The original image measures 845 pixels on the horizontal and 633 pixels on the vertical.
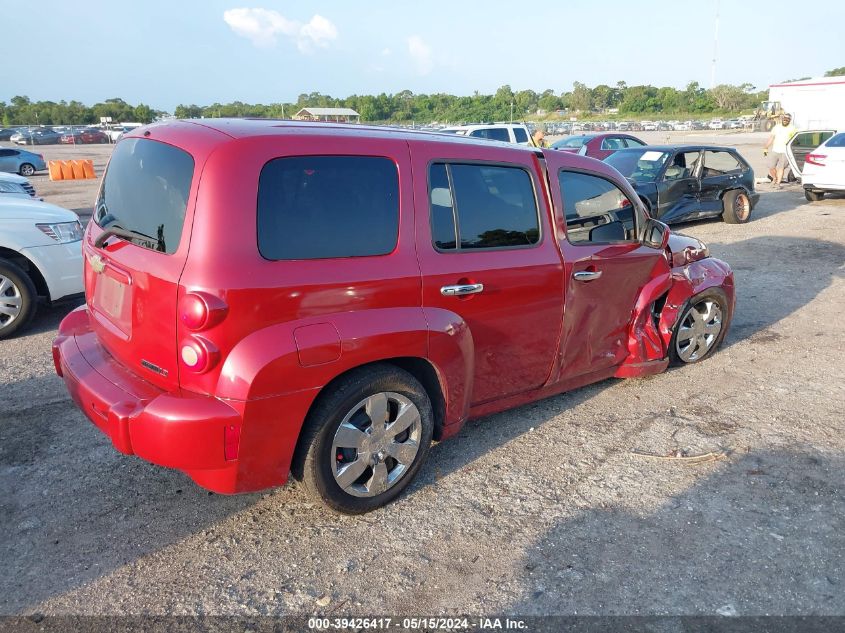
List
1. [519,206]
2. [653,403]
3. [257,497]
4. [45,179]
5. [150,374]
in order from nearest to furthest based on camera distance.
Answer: [150,374] < [257,497] < [519,206] < [653,403] < [45,179]

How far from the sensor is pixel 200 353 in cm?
271

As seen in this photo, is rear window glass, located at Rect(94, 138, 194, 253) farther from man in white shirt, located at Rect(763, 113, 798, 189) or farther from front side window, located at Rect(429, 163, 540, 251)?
man in white shirt, located at Rect(763, 113, 798, 189)

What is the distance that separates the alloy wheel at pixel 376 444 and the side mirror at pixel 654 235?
2242 millimetres

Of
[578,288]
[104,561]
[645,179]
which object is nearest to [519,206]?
[578,288]

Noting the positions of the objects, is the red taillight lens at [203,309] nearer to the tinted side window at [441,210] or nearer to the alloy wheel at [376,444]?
the alloy wheel at [376,444]

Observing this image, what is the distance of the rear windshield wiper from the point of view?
3004 mm

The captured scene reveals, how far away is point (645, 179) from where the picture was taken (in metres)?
11.2

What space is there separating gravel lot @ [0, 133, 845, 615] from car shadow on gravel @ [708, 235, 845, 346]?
2.14 metres

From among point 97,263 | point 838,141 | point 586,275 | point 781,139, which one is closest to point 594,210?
point 586,275

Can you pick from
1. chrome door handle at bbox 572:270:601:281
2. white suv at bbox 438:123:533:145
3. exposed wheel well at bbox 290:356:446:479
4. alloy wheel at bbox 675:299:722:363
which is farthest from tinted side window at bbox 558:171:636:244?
white suv at bbox 438:123:533:145

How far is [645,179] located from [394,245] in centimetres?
921

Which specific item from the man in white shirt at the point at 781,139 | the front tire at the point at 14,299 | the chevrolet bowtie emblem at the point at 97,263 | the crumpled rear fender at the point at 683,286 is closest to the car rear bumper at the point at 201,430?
the chevrolet bowtie emblem at the point at 97,263

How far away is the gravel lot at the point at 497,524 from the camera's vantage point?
9.05ft

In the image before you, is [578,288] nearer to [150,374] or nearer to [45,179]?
[150,374]
